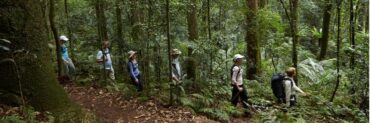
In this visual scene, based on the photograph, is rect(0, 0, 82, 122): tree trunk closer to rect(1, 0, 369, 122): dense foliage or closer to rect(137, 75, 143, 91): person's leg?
rect(1, 0, 369, 122): dense foliage

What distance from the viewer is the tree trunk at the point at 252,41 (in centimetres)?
1330

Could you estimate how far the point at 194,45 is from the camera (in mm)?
10789

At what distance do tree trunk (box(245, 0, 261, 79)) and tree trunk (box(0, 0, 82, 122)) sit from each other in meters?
7.49

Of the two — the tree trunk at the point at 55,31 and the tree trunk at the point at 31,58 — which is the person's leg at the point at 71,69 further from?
the tree trunk at the point at 31,58

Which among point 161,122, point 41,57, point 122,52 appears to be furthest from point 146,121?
point 122,52

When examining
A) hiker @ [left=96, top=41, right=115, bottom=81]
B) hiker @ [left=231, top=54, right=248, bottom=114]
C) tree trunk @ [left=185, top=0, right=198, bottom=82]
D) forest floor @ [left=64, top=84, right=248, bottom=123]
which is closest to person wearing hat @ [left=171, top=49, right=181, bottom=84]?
tree trunk @ [left=185, top=0, right=198, bottom=82]

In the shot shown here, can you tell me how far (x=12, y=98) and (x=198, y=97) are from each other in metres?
4.42

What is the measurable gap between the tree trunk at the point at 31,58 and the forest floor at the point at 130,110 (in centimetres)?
138

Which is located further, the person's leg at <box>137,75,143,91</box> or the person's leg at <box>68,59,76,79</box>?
the person's leg at <box>68,59,76,79</box>

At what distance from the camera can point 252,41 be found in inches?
567

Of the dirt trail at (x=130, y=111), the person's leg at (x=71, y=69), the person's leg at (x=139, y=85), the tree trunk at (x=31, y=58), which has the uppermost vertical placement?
the tree trunk at (x=31, y=58)

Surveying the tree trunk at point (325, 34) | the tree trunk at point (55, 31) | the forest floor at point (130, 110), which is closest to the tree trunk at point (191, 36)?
the forest floor at point (130, 110)

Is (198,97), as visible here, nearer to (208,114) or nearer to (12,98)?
(208,114)

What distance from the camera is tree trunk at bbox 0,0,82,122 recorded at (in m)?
6.45
